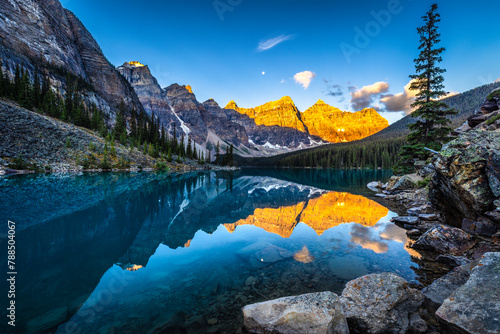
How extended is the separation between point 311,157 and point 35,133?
160 meters

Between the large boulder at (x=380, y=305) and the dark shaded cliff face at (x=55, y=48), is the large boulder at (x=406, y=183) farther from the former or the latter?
the dark shaded cliff face at (x=55, y=48)

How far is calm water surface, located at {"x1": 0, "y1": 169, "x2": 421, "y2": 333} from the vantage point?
5594mm

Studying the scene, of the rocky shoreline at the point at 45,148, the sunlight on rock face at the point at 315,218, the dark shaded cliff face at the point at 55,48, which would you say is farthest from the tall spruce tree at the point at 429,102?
the dark shaded cliff face at the point at 55,48

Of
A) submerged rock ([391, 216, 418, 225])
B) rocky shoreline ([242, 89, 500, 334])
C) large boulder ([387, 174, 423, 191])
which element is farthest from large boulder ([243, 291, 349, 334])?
large boulder ([387, 174, 423, 191])

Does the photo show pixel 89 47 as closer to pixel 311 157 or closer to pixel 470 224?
pixel 311 157

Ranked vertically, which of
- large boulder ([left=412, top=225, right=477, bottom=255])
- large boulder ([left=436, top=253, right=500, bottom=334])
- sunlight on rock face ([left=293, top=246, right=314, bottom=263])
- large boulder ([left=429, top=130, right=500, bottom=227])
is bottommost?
sunlight on rock face ([left=293, top=246, right=314, bottom=263])

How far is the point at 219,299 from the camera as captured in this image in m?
6.41

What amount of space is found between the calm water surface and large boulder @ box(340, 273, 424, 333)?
193 cm

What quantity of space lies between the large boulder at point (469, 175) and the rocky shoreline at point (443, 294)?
0.03 m

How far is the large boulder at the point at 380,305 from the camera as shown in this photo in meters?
4.64

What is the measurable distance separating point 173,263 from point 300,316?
663cm

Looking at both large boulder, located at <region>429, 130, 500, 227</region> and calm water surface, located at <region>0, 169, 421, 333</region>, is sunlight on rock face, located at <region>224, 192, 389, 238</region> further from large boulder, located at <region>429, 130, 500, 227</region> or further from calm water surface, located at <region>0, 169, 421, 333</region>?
large boulder, located at <region>429, 130, 500, 227</region>

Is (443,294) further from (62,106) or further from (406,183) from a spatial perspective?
(62,106)

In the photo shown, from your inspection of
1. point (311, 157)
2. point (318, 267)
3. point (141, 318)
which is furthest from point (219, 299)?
point (311, 157)
